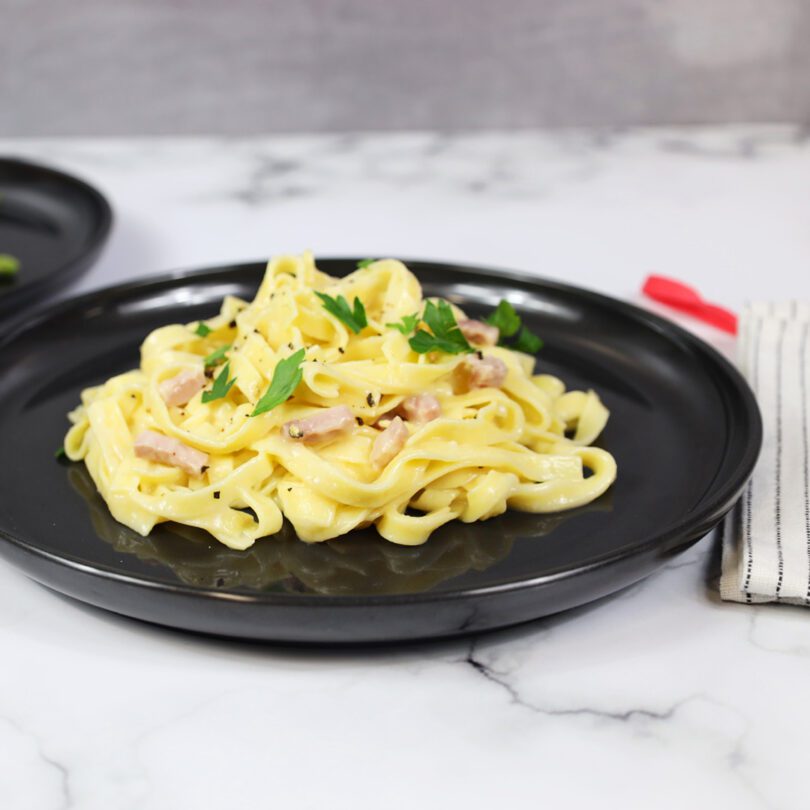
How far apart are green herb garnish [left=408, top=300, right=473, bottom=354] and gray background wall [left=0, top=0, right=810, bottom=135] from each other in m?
3.57

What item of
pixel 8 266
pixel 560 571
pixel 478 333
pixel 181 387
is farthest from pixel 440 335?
pixel 8 266

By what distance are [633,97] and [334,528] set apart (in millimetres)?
4540

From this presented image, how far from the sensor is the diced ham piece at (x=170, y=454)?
340 centimetres

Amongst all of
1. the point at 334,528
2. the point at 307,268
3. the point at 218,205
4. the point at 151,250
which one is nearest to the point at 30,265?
the point at 151,250

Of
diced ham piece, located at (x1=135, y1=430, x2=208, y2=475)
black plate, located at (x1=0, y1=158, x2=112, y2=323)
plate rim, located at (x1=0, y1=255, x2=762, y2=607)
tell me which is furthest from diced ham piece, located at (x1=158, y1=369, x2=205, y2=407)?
black plate, located at (x1=0, y1=158, x2=112, y2=323)

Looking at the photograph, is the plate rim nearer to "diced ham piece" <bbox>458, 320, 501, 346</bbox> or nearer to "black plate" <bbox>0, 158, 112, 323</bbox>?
"diced ham piece" <bbox>458, 320, 501, 346</bbox>

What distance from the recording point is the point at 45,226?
17.9ft

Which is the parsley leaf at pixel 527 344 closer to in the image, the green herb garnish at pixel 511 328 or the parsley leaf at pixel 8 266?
the green herb garnish at pixel 511 328

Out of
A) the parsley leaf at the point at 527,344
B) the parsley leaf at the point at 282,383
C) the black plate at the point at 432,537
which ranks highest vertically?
the parsley leaf at the point at 527,344

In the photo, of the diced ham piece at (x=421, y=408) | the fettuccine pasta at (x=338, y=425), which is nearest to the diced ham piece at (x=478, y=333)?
the fettuccine pasta at (x=338, y=425)

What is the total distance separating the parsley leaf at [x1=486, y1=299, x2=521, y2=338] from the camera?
12.7 feet

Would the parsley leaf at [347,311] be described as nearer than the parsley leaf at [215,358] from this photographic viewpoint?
Yes

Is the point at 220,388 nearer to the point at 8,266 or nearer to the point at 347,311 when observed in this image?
the point at 347,311

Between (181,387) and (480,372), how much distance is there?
821 millimetres
